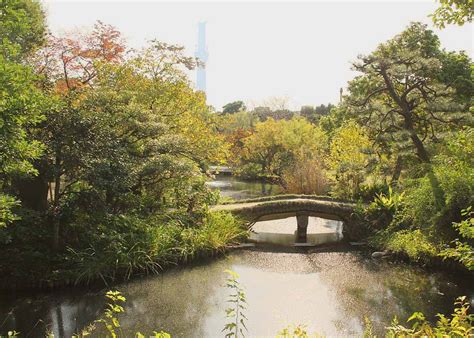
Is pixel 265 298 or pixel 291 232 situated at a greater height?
pixel 291 232

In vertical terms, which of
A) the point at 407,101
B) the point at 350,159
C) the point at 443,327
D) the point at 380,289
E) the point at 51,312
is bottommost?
the point at 51,312

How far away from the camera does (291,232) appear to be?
14727mm

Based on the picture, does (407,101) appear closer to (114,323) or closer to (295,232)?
(295,232)

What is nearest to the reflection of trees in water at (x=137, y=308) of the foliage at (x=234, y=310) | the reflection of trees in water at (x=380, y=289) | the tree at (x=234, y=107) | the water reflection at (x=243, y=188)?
the foliage at (x=234, y=310)

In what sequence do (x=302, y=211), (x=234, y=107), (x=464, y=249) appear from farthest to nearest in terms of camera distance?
(x=234, y=107), (x=302, y=211), (x=464, y=249)

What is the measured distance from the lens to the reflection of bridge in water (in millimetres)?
13305

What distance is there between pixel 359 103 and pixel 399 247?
5230 mm

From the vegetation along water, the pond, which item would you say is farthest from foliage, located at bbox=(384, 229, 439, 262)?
the pond

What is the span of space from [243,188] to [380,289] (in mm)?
16510

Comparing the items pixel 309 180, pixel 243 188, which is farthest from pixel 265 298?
pixel 243 188

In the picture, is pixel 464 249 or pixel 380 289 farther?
pixel 380 289

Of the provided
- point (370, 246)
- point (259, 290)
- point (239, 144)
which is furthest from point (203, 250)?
point (239, 144)

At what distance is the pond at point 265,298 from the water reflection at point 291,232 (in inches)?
75.1

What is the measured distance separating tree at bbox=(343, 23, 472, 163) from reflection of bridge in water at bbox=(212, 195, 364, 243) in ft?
8.71
